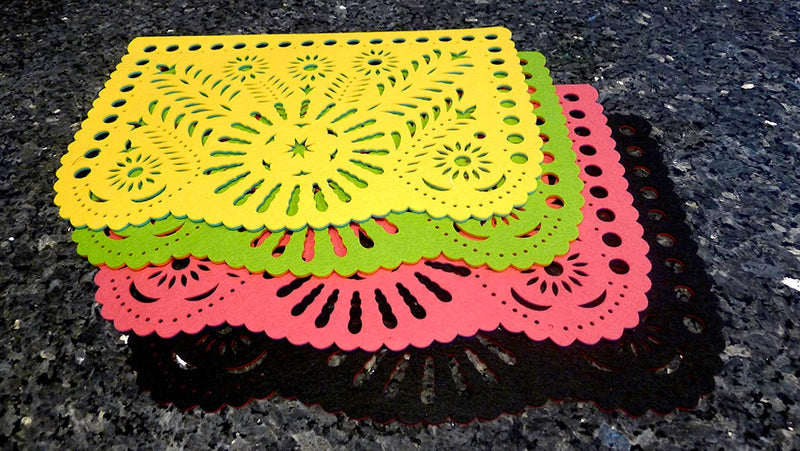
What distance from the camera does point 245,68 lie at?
2.23 feet

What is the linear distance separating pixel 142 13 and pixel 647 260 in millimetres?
748

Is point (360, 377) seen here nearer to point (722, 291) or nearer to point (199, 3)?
point (722, 291)

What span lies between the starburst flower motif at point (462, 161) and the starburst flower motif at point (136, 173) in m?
0.27

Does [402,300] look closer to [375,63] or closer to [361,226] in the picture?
[361,226]

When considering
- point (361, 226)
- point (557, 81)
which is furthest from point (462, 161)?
point (557, 81)

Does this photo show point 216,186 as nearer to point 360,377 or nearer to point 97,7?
point 360,377

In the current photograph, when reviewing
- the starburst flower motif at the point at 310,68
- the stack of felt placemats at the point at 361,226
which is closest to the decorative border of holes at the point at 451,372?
the stack of felt placemats at the point at 361,226

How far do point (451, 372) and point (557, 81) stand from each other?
1.38 feet

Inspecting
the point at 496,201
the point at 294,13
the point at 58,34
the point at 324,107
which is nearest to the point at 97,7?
the point at 58,34

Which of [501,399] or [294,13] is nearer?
[501,399]

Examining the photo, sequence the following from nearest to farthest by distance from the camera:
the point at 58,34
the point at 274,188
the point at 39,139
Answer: the point at 274,188 → the point at 39,139 → the point at 58,34

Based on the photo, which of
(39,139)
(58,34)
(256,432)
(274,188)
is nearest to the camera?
(256,432)

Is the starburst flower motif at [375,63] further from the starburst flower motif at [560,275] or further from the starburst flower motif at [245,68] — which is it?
the starburst flower motif at [560,275]

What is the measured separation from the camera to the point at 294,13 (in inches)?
32.7
